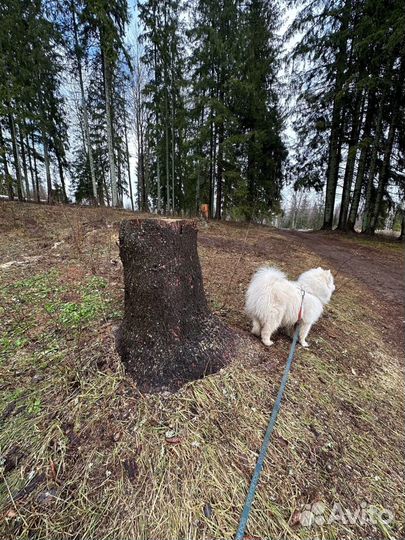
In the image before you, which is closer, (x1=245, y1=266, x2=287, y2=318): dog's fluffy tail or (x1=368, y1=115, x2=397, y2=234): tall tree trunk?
(x1=245, y1=266, x2=287, y2=318): dog's fluffy tail

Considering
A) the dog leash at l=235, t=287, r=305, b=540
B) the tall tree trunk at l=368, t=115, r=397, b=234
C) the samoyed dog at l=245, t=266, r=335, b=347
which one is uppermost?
the tall tree trunk at l=368, t=115, r=397, b=234

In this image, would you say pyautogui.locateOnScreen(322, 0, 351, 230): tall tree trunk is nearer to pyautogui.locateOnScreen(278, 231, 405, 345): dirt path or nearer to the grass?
pyautogui.locateOnScreen(278, 231, 405, 345): dirt path

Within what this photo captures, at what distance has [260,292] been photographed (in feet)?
7.38

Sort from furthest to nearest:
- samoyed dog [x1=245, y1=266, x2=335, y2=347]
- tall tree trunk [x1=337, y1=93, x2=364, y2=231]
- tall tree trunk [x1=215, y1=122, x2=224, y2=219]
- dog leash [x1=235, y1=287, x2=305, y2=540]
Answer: tall tree trunk [x1=215, y1=122, x2=224, y2=219] → tall tree trunk [x1=337, y1=93, x2=364, y2=231] → samoyed dog [x1=245, y1=266, x2=335, y2=347] → dog leash [x1=235, y1=287, x2=305, y2=540]

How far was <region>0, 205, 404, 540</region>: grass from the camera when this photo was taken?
1.14 metres

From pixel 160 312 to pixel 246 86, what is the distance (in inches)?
440

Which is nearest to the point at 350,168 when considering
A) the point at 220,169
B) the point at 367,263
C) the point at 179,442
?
the point at 220,169

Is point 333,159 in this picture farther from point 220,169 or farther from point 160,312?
point 160,312

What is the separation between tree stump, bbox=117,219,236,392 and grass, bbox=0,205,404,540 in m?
0.12

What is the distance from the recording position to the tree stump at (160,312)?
5.54 feet

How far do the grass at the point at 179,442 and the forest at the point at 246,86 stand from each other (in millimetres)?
9040

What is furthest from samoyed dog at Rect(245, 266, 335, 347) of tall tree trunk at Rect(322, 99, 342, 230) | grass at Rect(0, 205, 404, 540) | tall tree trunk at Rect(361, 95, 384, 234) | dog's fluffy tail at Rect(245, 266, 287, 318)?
tall tree trunk at Rect(322, 99, 342, 230)

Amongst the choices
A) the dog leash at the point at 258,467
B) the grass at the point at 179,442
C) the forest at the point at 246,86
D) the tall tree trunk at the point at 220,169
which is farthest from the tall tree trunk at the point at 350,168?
the dog leash at the point at 258,467

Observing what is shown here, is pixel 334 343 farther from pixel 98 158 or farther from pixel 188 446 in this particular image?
pixel 98 158
